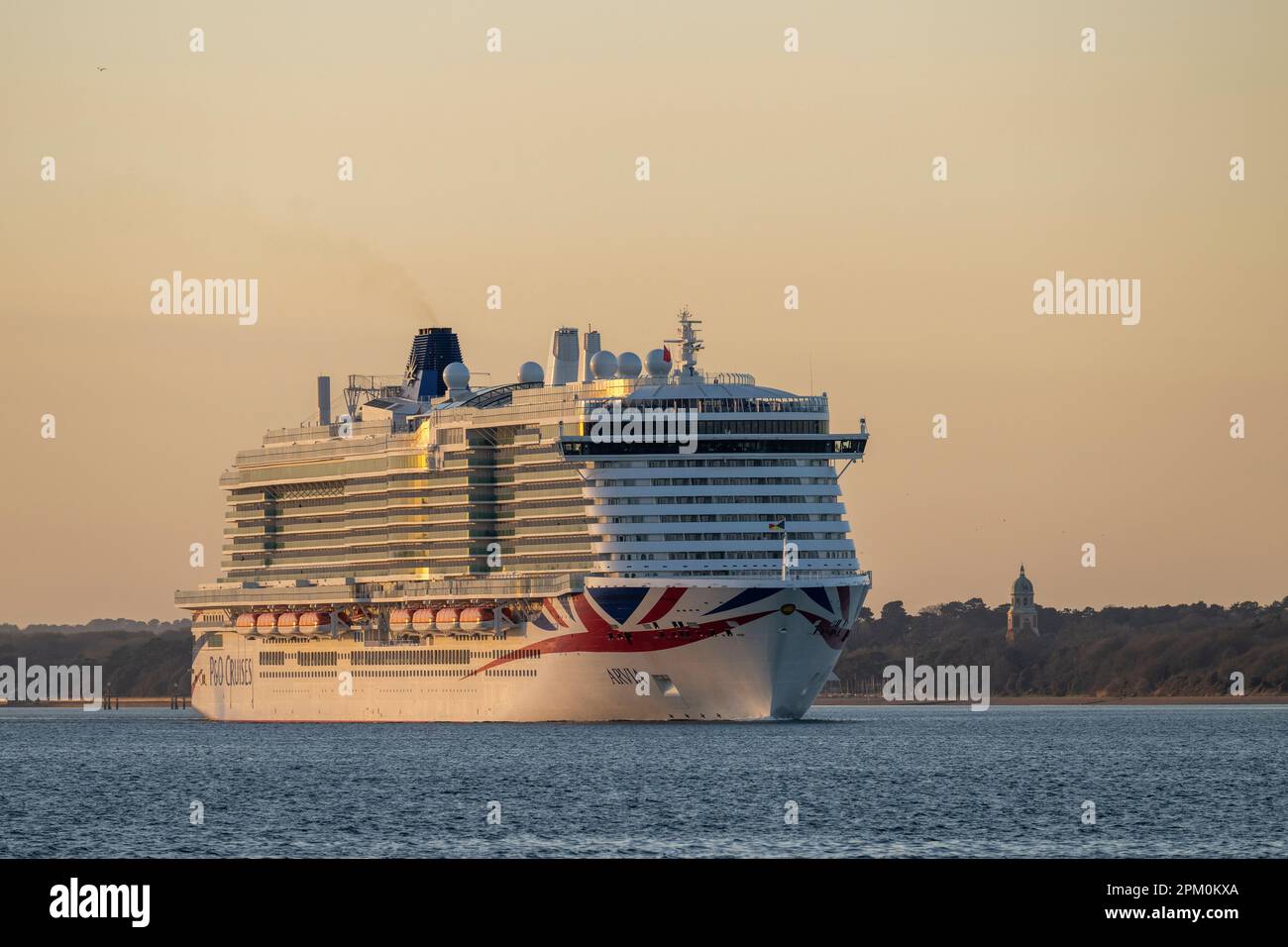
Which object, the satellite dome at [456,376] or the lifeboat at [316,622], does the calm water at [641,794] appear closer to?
the lifeboat at [316,622]

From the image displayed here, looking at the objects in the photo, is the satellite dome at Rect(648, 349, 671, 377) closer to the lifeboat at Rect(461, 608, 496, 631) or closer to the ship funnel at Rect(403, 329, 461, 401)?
the lifeboat at Rect(461, 608, 496, 631)

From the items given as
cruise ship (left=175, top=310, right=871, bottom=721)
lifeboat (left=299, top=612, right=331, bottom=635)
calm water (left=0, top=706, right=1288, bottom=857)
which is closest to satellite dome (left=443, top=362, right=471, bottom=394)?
cruise ship (left=175, top=310, right=871, bottom=721)

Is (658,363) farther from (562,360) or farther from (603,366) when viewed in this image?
(562,360)

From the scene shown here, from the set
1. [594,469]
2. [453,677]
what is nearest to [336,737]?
[453,677]

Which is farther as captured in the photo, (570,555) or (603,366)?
(603,366)

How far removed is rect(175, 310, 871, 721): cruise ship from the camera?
326 feet

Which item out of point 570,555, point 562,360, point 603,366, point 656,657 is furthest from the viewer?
point 562,360

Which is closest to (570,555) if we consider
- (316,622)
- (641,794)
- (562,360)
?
(562,360)

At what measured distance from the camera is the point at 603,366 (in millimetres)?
109938

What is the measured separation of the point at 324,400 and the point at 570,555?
119 ft

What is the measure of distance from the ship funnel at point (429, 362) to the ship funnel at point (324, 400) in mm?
6011

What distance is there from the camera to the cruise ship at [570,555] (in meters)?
99.5
